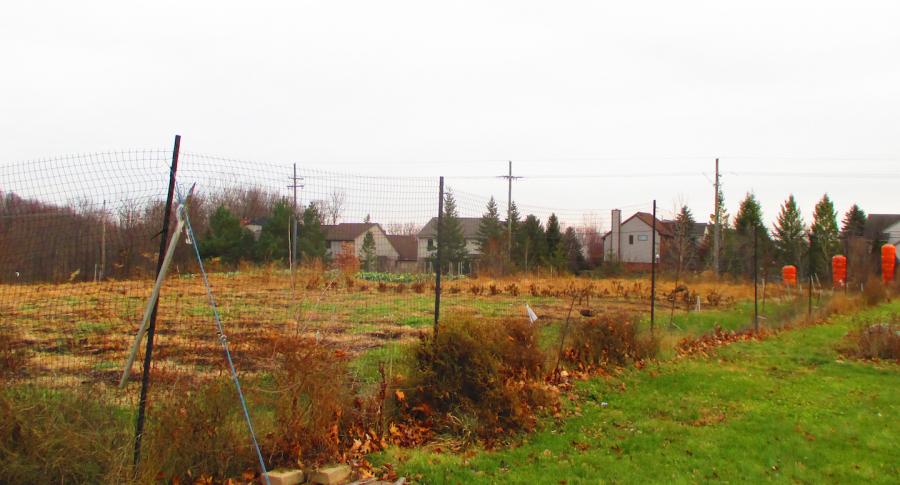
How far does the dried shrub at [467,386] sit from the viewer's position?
18.7 feet

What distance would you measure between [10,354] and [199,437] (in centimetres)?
174

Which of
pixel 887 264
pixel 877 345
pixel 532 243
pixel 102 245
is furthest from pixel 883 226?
pixel 102 245

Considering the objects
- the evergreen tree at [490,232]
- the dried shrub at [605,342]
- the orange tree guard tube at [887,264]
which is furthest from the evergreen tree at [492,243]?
the orange tree guard tube at [887,264]

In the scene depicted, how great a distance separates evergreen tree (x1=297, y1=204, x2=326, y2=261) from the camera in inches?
242

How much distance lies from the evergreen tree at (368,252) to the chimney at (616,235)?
20.8 feet

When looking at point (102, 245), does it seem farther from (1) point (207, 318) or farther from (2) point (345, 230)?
(1) point (207, 318)

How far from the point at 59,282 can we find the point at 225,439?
2.02m

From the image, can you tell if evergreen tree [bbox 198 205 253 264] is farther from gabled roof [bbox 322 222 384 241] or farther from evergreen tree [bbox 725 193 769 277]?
evergreen tree [bbox 725 193 769 277]

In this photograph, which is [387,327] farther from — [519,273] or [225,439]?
[225,439]

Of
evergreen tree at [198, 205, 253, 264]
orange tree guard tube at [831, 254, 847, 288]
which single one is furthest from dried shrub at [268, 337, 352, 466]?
orange tree guard tube at [831, 254, 847, 288]

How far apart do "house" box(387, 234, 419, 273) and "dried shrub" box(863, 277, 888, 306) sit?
18.0 m

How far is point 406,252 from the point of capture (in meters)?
7.62

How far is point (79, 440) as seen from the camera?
12.1 feet

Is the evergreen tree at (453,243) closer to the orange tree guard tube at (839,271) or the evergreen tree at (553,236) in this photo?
the evergreen tree at (553,236)
